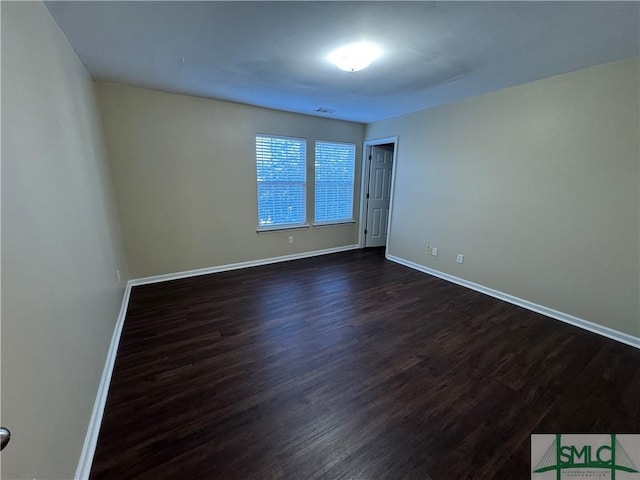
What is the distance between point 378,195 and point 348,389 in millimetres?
4031

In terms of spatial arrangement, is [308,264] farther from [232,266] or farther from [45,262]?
[45,262]

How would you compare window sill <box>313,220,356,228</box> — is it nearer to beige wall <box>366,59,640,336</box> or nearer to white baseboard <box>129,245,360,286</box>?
white baseboard <box>129,245,360,286</box>

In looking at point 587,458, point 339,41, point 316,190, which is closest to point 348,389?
point 587,458

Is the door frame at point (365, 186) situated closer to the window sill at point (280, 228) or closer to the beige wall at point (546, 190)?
the beige wall at point (546, 190)

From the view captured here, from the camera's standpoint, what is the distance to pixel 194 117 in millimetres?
3426

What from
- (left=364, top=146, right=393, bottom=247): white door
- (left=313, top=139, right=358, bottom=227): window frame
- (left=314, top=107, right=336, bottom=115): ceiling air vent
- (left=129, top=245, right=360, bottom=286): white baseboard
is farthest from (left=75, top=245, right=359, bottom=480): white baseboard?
(left=314, top=107, right=336, bottom=115): ceiling air vent

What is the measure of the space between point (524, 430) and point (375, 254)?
360 cm

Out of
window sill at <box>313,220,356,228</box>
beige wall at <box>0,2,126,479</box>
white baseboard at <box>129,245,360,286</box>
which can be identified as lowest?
white baseboard at <box>129,245,360,286</box>

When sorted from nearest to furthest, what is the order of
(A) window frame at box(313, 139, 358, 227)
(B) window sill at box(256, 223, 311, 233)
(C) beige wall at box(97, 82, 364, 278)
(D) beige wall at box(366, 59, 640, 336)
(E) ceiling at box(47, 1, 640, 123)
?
(E) ceiling at box(47, 1, 640, 123), (D) beige wall at box(366, 59, 640, 336), (C) beige wall at box(97, 82, 364, 278), (B) window sill at box(256, 223, 311, 233), (A) window frame at box(313, 139, 358, 227)

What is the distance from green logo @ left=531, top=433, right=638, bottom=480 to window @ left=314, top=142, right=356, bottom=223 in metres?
3.90

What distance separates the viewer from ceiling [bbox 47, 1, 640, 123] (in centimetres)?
159

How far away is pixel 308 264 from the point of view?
444 centimetres

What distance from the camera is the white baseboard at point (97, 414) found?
1.27 m

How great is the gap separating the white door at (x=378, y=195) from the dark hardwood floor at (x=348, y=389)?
249 cm
